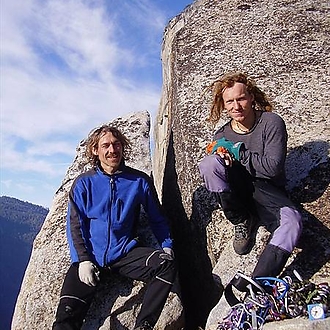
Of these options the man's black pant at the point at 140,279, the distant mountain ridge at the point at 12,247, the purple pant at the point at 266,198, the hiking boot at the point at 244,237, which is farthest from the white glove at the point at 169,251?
the distant mountain ridge at the point at 12,247

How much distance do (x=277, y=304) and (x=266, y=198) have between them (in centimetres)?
156

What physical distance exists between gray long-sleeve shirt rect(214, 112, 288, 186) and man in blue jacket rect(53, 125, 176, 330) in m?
1.59

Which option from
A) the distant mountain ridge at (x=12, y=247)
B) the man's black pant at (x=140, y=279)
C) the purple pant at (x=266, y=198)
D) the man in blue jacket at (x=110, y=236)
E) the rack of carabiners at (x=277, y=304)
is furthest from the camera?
the distant mountain ridge at (x=12, y=247)

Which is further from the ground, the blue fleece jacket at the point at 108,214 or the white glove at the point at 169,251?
the blue fleece jacket at the point at 108,214

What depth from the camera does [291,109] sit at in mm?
9000

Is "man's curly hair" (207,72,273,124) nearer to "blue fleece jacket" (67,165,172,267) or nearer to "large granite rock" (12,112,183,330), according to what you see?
"blue fleece jacket" (67,165,172,267)

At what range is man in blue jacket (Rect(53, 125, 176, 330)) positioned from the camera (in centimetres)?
625

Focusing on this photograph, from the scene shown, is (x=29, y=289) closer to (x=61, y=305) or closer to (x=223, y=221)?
(x=61, y=305)

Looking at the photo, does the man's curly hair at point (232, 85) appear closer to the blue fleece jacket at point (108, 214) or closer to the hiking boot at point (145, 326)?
the blue fleece jacket at point (108, 214)

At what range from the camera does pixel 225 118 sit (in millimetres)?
9203

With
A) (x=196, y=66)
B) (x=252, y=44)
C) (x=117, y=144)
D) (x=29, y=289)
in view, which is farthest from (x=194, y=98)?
(x=29, y=289)

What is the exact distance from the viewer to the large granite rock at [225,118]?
22.4 feet

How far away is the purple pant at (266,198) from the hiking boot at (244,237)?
0.77 ft

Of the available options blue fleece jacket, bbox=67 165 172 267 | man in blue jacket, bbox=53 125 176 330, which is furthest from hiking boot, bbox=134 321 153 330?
blue fleece jacket, bbox=67 165 172 267
